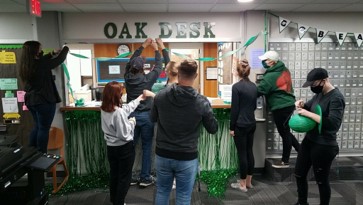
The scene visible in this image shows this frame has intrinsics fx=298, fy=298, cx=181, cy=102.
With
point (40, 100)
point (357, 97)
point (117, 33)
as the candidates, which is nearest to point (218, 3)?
point (117, 33)

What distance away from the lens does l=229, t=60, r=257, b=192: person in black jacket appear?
10.3ft

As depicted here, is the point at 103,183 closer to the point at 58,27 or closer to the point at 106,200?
the point at 106,200

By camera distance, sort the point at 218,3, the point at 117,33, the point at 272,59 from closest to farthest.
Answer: the point at 218,3 → the point at 272,59 → the point at 117,33

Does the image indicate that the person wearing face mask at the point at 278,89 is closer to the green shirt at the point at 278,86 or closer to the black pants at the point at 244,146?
the green shirt at the point at 278,86

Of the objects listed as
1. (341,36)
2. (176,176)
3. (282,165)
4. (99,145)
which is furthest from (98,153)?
(341,36)

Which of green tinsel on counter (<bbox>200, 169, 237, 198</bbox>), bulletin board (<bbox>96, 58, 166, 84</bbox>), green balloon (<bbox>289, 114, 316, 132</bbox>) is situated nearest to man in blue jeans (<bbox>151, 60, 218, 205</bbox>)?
→ green balloon (<bbox>289, 114, 316, 132</bbox>)

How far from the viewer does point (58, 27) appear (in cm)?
358

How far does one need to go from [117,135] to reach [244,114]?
140 cm

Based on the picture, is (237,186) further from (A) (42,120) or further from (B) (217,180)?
(A) (42,120)

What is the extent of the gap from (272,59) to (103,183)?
97.1 inches

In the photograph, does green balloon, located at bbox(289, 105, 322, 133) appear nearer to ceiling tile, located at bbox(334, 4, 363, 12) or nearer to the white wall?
the white wall

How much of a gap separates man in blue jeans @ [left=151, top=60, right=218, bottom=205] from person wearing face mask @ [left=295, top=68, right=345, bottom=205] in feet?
3.10

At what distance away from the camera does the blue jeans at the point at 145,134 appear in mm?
3295

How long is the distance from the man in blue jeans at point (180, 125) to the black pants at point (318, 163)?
3.19 feet
